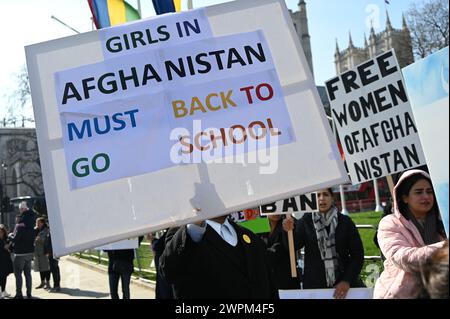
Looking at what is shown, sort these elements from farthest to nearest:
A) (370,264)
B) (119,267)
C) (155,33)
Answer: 1. (119,267)
2. (370,264)
3. (155,33)

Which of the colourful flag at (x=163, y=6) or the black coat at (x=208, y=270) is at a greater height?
the colourful flag at (x=163, y=6)

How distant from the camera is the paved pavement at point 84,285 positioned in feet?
34.0

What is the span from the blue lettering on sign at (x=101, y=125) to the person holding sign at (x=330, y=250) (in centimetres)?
237

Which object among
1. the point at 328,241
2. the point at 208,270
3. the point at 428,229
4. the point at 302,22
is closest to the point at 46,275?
the point at 328,241

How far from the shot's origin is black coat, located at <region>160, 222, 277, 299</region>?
9.96ft

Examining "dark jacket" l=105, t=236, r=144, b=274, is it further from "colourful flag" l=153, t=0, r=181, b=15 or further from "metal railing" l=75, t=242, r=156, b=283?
"colourful flag" l=153, t=0, r=181, b=15

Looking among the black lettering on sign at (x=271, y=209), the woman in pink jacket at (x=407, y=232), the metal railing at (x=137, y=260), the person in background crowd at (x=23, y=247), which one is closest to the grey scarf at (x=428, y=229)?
the woman in pink jacket at (x=407, y=232)

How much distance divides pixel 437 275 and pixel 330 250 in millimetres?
3251

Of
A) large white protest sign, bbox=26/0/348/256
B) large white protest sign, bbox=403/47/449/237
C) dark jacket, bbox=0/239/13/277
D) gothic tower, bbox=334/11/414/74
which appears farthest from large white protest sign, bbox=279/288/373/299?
gothic tower, bbox=334/11/414/74

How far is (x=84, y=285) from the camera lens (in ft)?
39.8

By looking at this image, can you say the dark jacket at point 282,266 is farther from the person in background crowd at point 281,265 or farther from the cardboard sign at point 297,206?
the cardboard sign at point 297,206

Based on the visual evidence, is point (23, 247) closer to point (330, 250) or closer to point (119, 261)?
point (119, 261)

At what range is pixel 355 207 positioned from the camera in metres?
41.4

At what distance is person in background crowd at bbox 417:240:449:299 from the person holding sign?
3.10 metres
